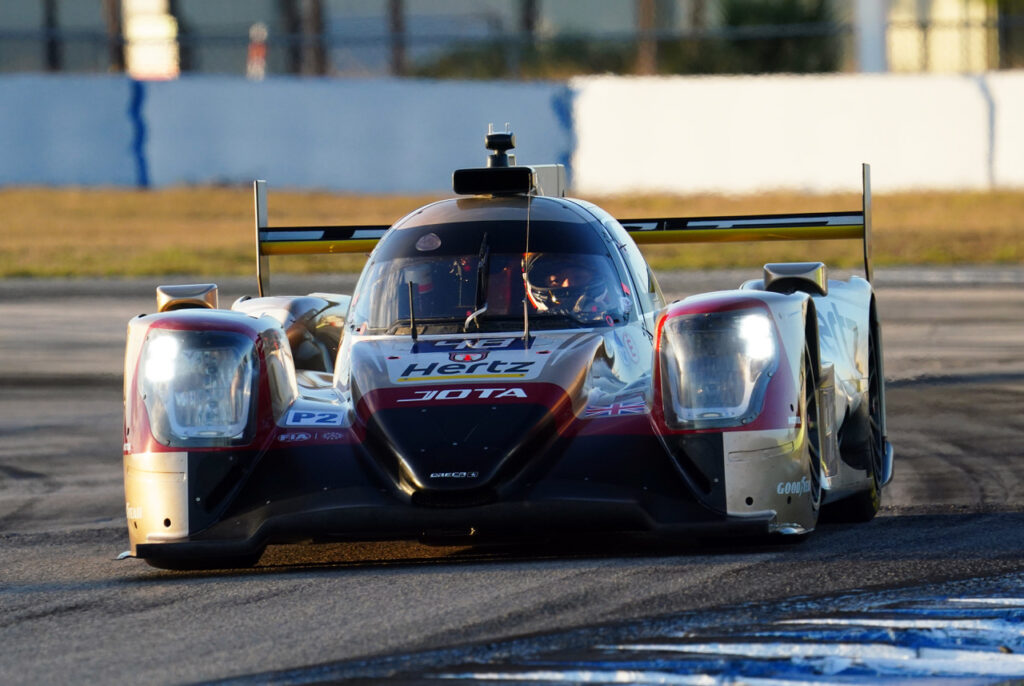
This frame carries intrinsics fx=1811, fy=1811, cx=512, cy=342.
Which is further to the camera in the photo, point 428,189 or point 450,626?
point 428,189

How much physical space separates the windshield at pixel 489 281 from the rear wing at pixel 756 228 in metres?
1.13

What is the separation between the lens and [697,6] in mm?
33312

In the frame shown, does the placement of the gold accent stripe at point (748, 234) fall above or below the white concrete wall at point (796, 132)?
below

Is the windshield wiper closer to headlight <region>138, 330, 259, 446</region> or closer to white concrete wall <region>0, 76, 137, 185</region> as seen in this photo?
headlight <region>138, 330, 259, 446</region>

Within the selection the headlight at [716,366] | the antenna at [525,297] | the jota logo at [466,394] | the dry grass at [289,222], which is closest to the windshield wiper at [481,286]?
the antenna at [525,297]

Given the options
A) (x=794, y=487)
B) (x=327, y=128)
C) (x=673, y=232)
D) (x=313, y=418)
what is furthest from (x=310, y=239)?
(x=327, y=128)

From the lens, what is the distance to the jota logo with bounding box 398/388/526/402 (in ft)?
21.3

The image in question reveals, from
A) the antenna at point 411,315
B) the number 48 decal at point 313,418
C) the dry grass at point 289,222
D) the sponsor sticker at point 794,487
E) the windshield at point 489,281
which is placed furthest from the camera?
the dry grass at point 289,222

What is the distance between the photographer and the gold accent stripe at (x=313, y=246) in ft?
30.1

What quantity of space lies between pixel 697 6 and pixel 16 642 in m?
29.2

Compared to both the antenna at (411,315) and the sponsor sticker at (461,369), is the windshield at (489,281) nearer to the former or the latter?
the antenna at (411,315)

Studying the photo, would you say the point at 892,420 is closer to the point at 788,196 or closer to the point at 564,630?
the point at 564,630

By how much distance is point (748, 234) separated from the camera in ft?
29.1

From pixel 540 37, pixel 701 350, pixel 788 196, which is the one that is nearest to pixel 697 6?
pixel 540 37
